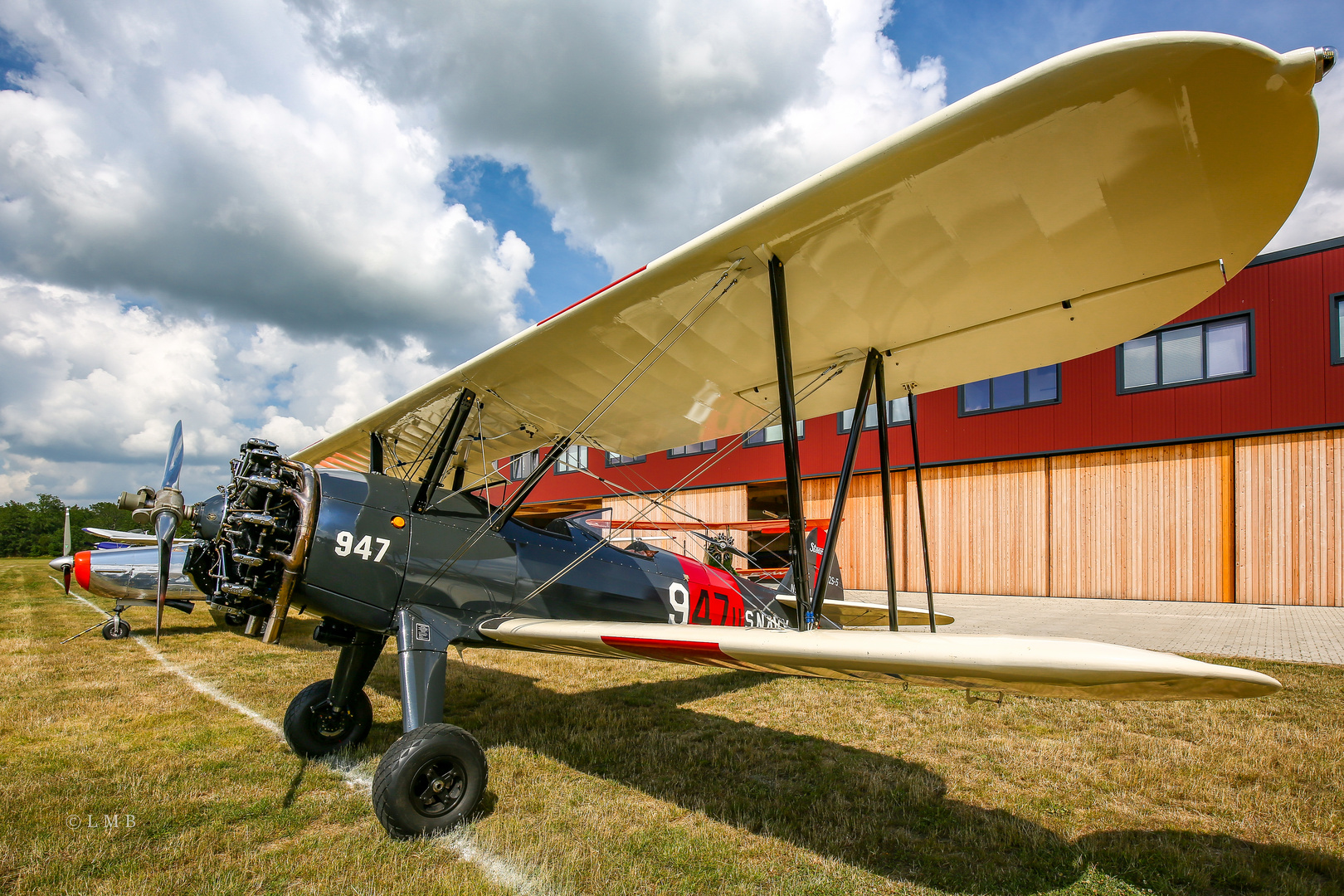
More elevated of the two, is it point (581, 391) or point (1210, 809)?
point (581, 391)

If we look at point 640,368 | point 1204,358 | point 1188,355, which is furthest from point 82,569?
point 1204,358

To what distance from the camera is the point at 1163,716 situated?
470 cm

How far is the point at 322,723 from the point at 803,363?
388 cm

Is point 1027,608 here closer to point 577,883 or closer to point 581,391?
point 581,391

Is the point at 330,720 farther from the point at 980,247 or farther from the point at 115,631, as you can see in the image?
the point at 115,631

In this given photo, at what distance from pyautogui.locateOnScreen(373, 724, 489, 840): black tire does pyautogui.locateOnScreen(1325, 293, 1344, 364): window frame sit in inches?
597

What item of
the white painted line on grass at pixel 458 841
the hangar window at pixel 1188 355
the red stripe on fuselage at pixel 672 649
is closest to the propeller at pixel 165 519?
the white painted line on grass at pixel 458 841

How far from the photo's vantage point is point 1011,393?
1413cm

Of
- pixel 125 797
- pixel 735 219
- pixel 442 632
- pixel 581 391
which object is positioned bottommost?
pixel 125 797

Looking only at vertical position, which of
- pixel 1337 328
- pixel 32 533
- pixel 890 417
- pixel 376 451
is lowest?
pixel 32 533

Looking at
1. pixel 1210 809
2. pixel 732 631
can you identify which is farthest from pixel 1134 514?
pixel 732 631

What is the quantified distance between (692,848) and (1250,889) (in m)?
2.15

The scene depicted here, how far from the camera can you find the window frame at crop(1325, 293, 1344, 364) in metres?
11.0

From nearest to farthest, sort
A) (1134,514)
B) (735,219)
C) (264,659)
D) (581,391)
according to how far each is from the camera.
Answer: (735,219) → (581,391) → (264,659) → (1134,514)
